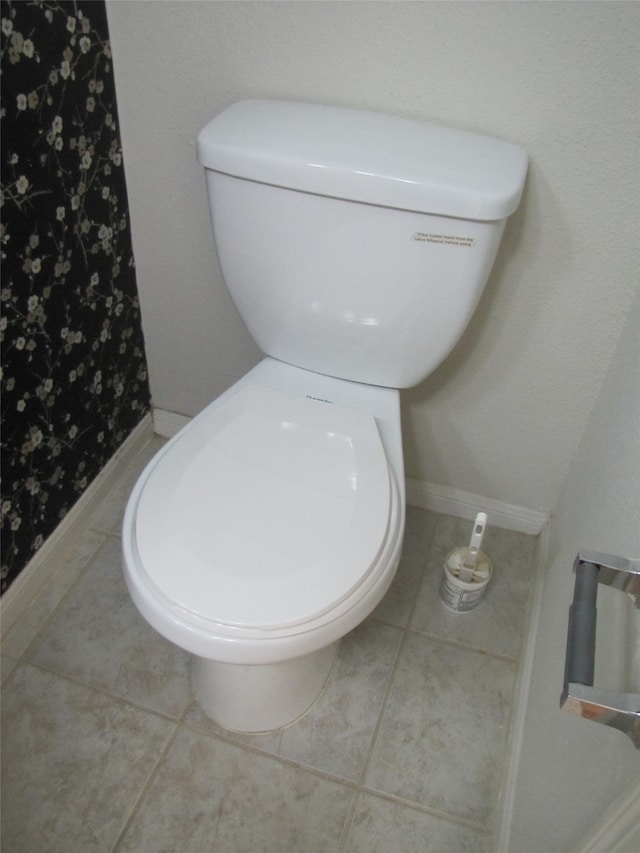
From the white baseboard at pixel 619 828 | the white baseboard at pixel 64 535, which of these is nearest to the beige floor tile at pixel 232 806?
the white baseboard at pixel 64 535

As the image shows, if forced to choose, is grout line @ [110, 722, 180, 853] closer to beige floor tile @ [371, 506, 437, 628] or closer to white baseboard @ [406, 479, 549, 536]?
beige floor tile @ [371, 506, 437, 628]

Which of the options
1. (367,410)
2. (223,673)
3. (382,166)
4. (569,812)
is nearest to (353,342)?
(367,410)

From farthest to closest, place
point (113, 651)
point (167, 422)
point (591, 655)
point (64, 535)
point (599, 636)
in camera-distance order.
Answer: point (167, 422)
point (64, 535)
point (113, 651)
point (599, 636)
point (591, 655)

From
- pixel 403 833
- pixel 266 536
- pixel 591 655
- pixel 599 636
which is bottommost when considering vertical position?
pixel 403 833

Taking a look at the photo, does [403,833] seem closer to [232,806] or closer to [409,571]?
[232,806]

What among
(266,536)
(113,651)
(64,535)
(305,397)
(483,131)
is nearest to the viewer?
(266,536)

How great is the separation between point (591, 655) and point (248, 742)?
2.65 feet

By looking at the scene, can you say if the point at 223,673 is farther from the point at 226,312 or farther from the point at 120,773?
the point at 226,312

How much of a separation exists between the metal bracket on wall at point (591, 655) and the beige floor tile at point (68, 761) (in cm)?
85

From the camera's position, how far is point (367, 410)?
1.11 meters

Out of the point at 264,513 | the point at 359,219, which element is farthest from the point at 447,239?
the point at 264,513

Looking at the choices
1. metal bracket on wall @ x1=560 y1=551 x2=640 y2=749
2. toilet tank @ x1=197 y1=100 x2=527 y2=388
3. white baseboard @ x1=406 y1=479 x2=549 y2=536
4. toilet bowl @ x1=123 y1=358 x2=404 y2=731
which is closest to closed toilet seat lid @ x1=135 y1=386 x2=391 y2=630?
toilet bowl @ x1=123 y1=358 x2=404 y2=731

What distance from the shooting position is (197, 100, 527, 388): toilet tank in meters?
0.91

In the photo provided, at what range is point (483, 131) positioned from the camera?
99 cm
